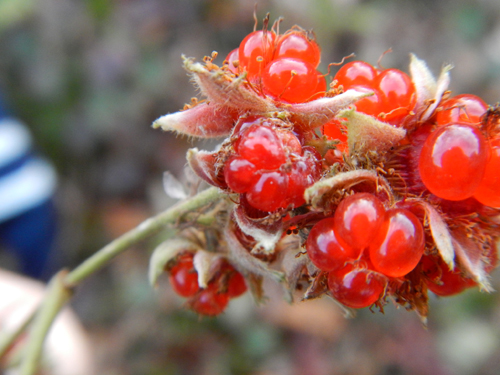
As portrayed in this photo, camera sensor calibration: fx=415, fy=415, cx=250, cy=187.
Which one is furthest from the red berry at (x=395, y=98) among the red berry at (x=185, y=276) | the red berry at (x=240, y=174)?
the red berry at (x=185, y=276)

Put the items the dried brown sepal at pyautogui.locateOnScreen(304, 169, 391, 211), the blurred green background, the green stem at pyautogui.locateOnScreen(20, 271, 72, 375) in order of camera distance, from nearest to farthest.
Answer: the dried brown sepal at pyautogui.locateOnScreen(304, 169, 391, 211) < the green stem at pyautogui.locateOnScreen(20, 271, 72, 375) < the blurred green background

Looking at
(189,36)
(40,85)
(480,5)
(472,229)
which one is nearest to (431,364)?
(472,229)

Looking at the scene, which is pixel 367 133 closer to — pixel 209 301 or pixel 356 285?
pixel 356 285

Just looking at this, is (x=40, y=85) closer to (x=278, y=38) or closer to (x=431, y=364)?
(x=278, y=38)

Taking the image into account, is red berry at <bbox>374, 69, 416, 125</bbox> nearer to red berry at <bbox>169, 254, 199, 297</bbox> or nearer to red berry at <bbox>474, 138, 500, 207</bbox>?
red berry at <bbox>474, 138, 500, 207</bbox>

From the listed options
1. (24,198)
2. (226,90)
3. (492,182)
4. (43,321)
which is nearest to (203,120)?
(226,90)

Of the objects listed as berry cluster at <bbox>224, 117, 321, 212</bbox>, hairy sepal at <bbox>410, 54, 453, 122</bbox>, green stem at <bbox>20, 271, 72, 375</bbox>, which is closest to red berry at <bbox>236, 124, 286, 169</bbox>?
berry cluster at <bbox>224, 117, 321, 212</bbox>
